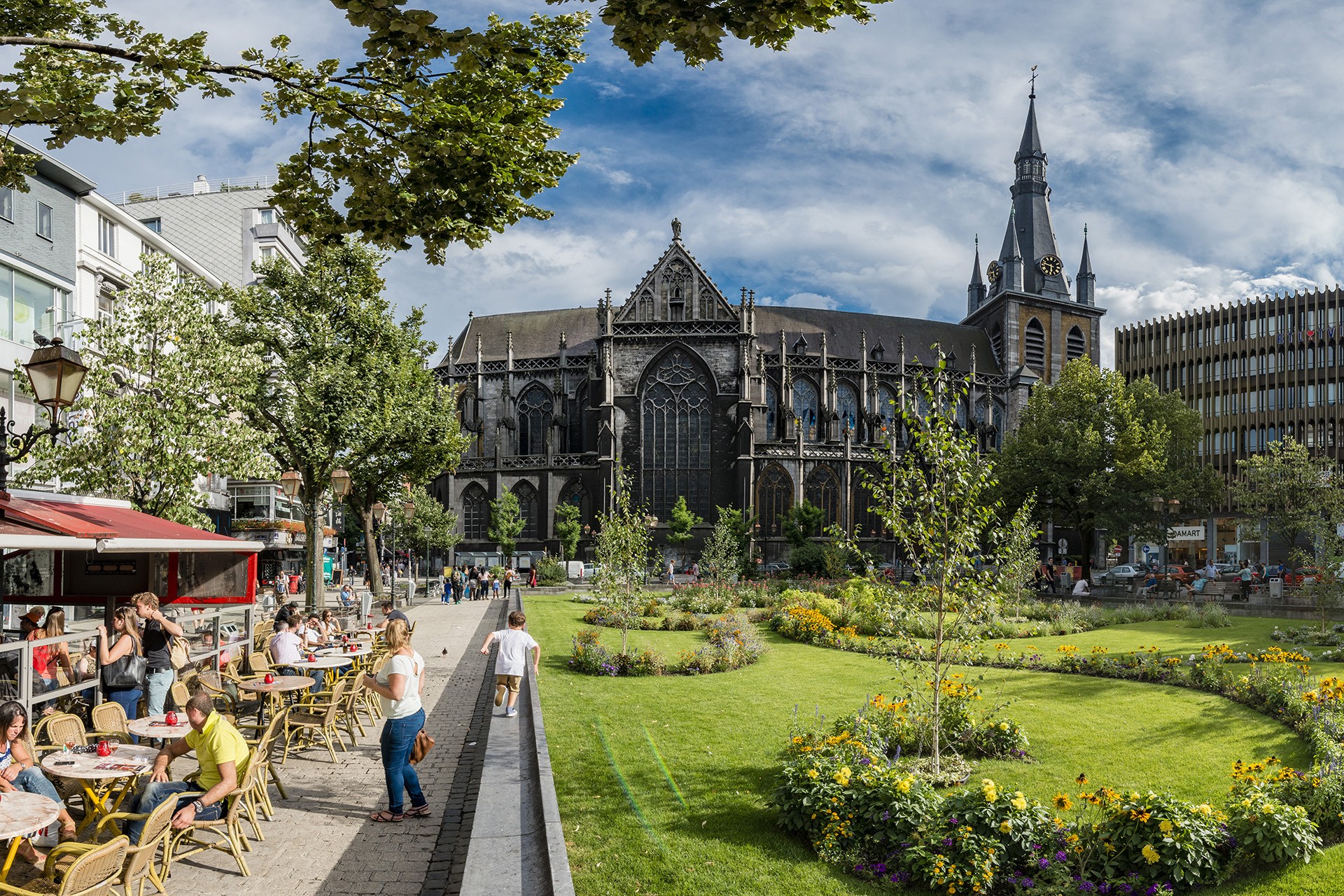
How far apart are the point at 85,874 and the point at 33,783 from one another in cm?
178

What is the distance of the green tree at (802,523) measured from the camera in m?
49.4

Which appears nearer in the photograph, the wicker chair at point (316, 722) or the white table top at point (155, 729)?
the white table top at point (155, 729)

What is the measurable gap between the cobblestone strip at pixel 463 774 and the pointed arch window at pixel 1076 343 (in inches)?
2485

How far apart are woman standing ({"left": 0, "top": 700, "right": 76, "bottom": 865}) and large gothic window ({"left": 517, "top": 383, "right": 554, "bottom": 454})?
55153mm

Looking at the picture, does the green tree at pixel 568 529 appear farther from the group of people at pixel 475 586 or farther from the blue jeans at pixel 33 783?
the blue jeans at pixel 33 783

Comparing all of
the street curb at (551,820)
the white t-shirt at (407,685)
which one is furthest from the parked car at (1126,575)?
the white t-shirt at (407,685)

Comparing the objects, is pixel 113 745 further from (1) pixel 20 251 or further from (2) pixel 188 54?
(1) pixel 20 251

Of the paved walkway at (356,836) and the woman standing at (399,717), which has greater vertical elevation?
the woman standing at (399,717)

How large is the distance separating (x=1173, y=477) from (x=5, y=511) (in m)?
45.6

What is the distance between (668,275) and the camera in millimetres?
57312

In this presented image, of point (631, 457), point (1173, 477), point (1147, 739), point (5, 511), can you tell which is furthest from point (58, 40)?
point (631, 457)

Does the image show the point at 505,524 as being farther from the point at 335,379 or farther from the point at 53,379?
the point at 53,379

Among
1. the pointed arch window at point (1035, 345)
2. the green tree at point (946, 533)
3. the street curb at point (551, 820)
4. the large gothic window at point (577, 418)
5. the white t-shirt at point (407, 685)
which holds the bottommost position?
the street curb at point (551, 820)

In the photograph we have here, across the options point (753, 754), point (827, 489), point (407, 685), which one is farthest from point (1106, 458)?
point (407, 685)
